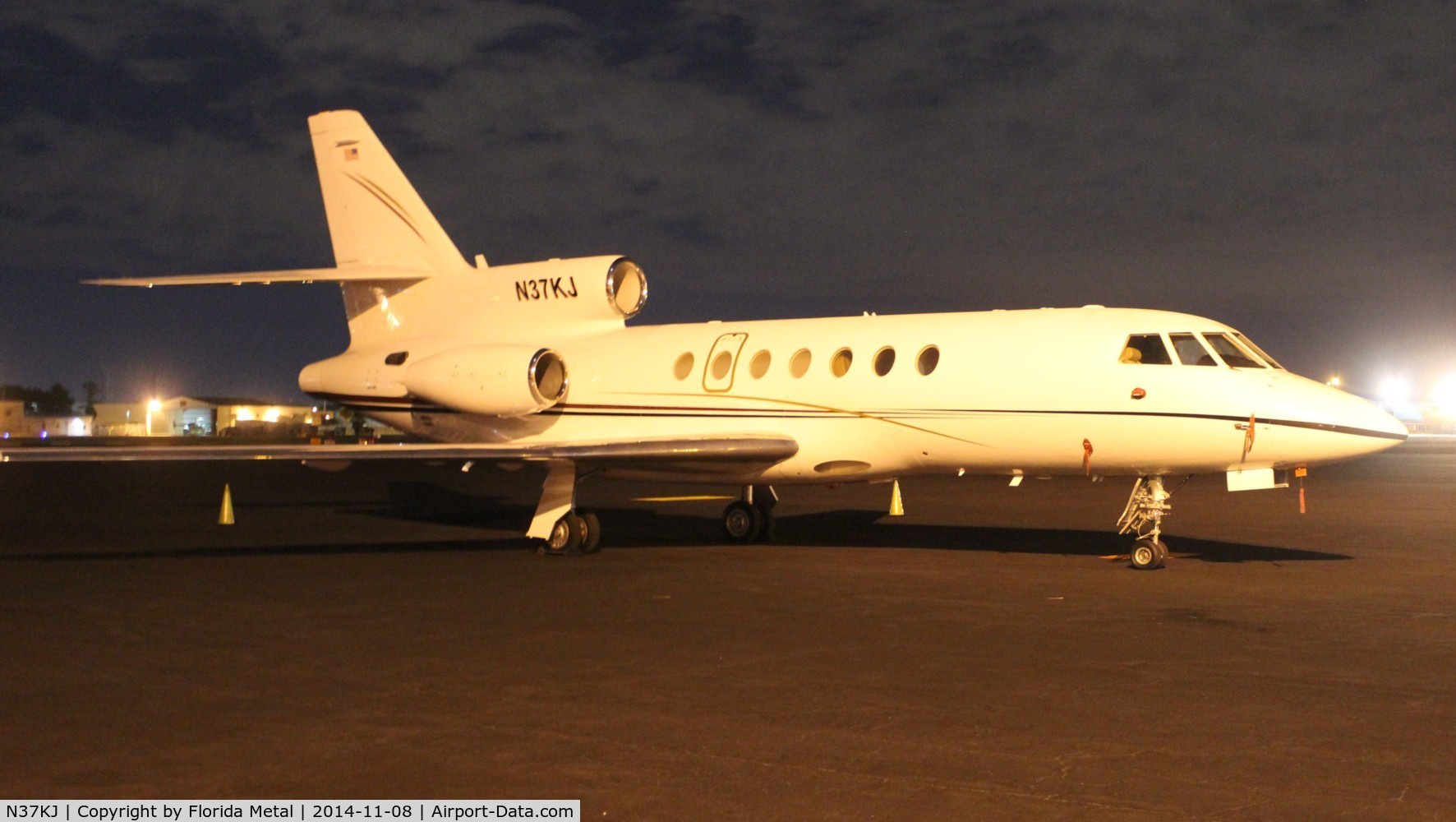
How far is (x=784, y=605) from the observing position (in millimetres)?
11102

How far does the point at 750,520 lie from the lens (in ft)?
57.2

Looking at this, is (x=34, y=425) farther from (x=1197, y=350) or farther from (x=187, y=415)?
(x=1197, y=350)

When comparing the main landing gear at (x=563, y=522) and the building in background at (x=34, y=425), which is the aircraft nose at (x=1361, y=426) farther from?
the building in background at (x=34, y=425)

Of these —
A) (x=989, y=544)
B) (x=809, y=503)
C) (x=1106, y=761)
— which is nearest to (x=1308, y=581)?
(x=989, y=544)

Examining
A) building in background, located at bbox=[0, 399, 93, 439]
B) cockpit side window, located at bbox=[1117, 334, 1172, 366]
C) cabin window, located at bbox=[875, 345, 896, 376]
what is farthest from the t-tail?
building in background, located at bbox=[0, 399, 93, 439]

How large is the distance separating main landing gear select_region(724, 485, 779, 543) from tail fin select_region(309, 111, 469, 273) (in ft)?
18.2

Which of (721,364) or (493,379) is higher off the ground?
(721,364)

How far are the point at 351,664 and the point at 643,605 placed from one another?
10.4 ft

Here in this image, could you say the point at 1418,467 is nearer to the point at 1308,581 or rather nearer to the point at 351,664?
the point at 1308,581

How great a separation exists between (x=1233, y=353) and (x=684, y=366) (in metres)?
6.73

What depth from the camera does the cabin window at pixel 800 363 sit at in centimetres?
1578

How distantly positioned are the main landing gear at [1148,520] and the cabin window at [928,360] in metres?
2.55

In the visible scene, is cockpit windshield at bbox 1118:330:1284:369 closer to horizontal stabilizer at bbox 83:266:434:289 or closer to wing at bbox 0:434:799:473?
wing at bbox 0:434:799:473

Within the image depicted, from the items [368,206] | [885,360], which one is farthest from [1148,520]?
[368,206]
